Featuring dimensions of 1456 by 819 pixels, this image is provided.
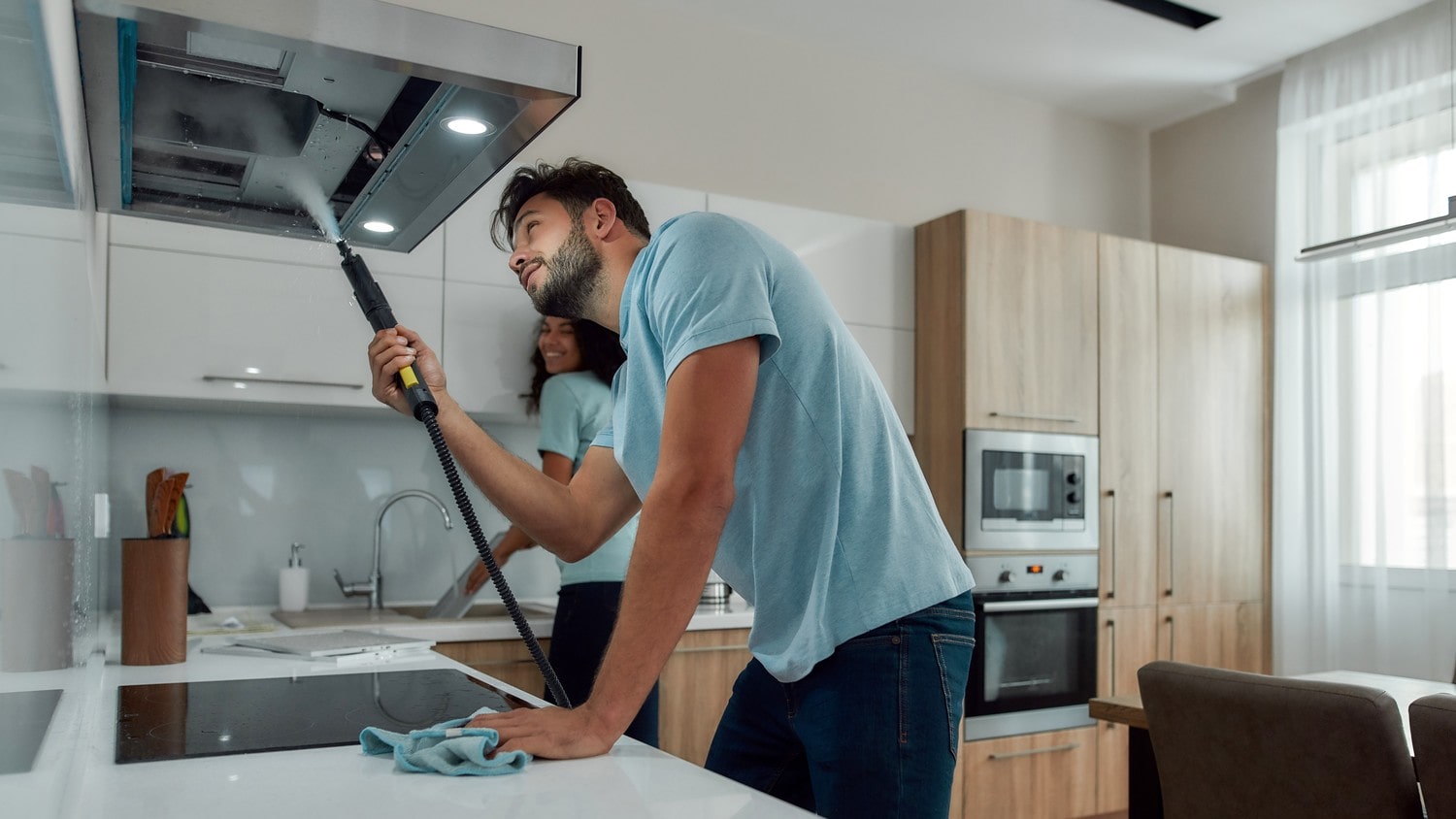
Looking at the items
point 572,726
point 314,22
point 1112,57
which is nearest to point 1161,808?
point 572,726

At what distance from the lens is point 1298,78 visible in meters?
4.01

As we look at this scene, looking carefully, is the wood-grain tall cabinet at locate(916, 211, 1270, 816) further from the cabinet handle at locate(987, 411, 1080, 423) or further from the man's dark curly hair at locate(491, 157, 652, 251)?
the man's dark curly hair at locate(491, 157, 652, 251)

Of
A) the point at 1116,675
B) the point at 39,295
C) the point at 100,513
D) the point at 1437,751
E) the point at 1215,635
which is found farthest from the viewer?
the point at 1215,635

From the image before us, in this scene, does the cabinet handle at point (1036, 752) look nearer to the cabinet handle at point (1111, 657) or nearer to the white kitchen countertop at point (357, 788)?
the cabinet handle at point (1111, 657)

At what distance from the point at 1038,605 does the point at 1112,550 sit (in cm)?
41

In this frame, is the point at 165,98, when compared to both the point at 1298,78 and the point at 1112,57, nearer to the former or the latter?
the point at 1112,57

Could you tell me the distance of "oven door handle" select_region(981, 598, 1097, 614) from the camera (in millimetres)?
3328

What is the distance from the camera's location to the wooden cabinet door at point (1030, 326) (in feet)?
11.3

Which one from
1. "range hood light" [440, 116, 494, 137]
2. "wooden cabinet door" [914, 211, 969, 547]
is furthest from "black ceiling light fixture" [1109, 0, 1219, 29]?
"range hood light" [440, 116, 494, 137]

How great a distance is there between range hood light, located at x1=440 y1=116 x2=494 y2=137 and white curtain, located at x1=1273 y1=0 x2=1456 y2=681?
3.53 m

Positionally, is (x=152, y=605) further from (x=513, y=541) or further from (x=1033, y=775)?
(x=1033, y=775)

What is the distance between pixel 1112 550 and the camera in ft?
12.0

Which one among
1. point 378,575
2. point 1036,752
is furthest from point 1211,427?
point 378,575

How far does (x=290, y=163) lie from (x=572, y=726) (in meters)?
0.68
